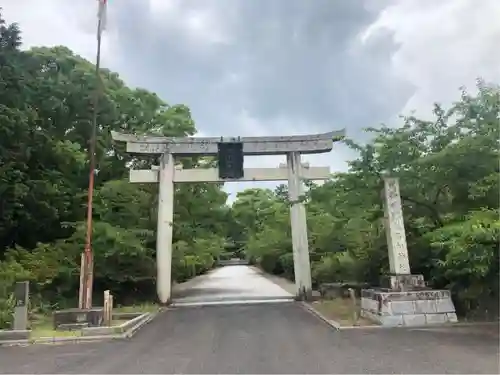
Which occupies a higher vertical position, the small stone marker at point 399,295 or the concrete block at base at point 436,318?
the small stone marker at point 399,295

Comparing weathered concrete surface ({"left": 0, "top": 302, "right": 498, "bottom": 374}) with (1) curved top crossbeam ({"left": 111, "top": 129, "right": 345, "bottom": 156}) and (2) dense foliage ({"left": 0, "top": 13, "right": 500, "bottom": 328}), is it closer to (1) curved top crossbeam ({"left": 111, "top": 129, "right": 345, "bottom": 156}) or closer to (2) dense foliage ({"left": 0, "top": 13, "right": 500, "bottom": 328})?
(2) dense foliage ({"left": 0, "top": 13, "right": 500, "bottom": 328})

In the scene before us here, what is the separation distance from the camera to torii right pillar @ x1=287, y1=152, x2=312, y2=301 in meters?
19.0

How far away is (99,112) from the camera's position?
2095 cm

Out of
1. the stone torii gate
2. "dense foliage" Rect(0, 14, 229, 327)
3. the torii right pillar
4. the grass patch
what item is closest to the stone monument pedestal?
the grass patch

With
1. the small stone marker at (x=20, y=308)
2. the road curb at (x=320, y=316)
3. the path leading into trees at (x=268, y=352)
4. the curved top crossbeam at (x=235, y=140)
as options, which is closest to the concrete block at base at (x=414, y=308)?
the path leading into trees at (x=268, y=352)

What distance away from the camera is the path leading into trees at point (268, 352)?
7477 mm

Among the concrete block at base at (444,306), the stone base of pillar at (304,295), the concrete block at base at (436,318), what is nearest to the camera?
the concrete block at base at (436,318)

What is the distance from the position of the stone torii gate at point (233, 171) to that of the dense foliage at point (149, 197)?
37.7 inches

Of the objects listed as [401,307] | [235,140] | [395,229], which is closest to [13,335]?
[401,307]

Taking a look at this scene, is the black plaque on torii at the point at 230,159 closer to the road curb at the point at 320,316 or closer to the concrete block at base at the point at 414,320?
the road curb at the point at 320,316

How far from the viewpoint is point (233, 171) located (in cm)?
1964

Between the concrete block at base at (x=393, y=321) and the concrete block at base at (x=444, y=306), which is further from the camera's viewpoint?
the concrete block at base at (x=444, y=306)

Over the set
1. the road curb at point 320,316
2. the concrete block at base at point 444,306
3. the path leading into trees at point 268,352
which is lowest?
the path leading into trees at point 268,352

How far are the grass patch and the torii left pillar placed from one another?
5.77 metres
